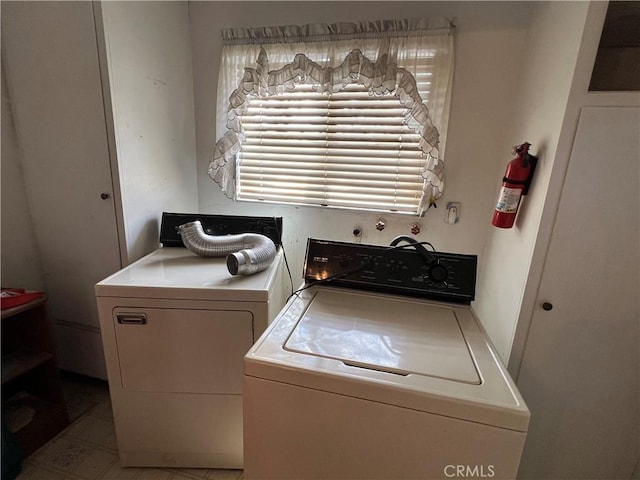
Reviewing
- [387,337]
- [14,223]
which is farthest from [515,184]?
[14,223]

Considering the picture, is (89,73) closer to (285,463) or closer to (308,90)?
(308,90)

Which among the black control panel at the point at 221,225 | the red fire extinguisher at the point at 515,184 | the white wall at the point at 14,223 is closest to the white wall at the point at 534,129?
the red fire extinguisher at the point at 515,184

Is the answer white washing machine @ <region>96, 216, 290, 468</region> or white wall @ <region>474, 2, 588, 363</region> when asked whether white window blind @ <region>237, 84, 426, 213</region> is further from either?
white washing machine @ <region>96, 216, 290, 468</region>

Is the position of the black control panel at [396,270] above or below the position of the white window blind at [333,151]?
below

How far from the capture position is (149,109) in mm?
1552

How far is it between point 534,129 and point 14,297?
7.71ft

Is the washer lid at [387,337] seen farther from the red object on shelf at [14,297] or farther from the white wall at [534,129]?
the red object on shelf at [14,297]

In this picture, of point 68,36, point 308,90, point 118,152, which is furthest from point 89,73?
point 308,90

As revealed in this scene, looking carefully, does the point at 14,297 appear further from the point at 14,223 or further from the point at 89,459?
the point at 89,459

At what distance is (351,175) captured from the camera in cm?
178

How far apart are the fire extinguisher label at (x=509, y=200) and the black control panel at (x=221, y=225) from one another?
1041 millimetres

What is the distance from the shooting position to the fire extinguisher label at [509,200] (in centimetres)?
121

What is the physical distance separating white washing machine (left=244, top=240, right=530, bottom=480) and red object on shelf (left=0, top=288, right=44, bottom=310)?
1.28 metres

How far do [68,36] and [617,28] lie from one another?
209 centimetres
